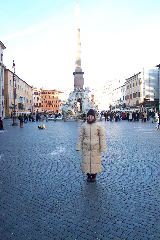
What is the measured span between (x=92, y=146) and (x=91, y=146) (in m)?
0.02

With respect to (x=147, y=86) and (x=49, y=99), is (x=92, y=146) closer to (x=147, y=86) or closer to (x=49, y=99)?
(x=147, y=86)

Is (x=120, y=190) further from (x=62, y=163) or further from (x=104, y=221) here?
(x=62, y=163)

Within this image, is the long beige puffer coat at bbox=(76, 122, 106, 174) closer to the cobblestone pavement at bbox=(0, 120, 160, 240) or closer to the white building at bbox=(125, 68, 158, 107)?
the cobblestone pavement at bbox=(0, 120, 160, 240)

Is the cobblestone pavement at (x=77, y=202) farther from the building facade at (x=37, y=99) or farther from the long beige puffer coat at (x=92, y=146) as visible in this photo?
the building facade at (x=37, y=99)

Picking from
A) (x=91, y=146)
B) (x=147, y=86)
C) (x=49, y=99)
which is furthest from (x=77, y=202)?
(x=49, y=99)

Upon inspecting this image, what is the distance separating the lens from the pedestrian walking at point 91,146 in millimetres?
8797

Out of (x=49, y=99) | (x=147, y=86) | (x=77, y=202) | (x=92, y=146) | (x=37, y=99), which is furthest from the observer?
(x=49, y=99)

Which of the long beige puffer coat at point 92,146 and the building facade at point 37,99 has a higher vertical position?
the building facade at point 37,99

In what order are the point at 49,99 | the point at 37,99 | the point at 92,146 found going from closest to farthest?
1. the point at 92,146
2. the point at 37,99
3. the point at 49,99

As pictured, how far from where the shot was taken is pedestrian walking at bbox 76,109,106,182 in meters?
8.80

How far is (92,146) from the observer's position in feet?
29.1

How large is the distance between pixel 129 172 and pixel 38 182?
243cm

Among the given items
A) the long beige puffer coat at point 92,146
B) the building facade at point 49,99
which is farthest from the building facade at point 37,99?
the long beige puffer coat at point 92,146

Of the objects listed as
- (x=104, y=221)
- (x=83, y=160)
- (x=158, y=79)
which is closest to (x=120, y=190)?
(x=83, y=160)
